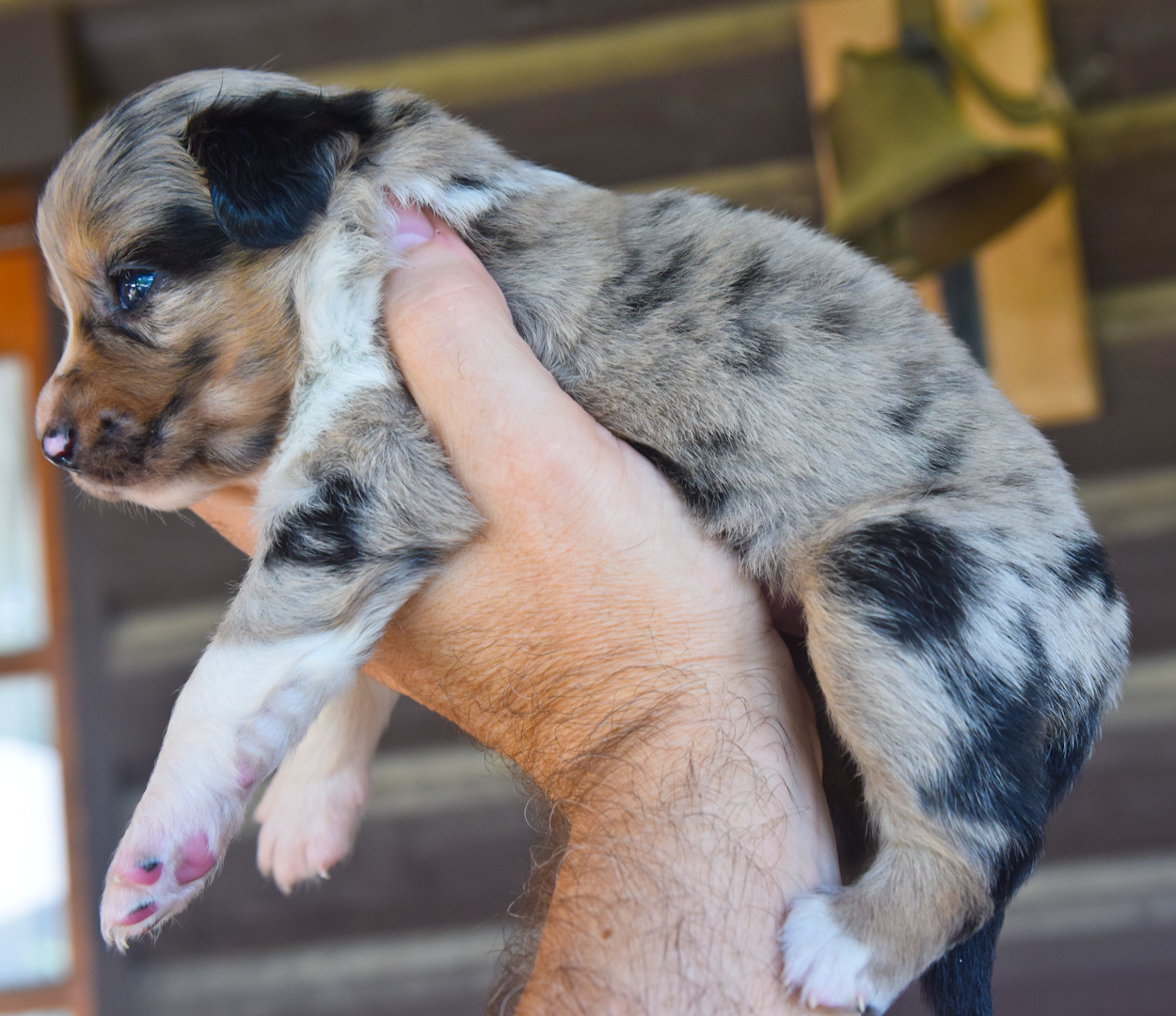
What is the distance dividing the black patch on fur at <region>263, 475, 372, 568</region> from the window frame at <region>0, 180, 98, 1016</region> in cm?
306

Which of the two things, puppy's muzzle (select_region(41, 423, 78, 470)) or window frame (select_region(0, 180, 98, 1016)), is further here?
window frame (select_region(0, 180, 98, 1016))

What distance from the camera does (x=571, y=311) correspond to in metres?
2.00

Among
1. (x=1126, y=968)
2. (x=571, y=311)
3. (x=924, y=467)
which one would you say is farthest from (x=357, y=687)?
(x=1126, y=968)

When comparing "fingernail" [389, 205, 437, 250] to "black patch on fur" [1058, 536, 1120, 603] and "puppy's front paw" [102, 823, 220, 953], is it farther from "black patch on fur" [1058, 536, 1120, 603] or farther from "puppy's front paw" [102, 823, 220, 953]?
"black patch on fur" [1058, 536, 1120, 603]

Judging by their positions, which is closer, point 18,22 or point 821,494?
point 821,494

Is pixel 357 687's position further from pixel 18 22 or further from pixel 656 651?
pixel 18 22

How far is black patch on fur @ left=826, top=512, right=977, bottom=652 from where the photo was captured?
1.72 metres

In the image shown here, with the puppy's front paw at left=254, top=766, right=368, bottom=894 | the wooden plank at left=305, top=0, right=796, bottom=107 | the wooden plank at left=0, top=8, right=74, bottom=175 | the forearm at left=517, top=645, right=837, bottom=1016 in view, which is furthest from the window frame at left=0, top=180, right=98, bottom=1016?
the forearm at left=517, top=645, right=837, bottom=1016

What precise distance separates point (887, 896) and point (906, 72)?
2690 mm

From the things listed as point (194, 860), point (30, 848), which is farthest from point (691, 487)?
point (30, 848)

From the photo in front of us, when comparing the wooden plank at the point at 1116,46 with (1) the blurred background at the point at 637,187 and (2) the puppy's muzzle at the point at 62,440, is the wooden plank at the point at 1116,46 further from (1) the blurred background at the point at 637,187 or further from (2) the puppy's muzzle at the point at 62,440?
(2) the puppy's muzzle at the point at 62,440

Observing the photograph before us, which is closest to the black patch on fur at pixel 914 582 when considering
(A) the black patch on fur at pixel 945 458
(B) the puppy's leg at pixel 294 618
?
(A) the black patch on fur at pixel 945 458

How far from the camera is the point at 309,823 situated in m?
2.37

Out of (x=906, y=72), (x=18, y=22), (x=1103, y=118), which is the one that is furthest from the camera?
(x=18, y=22)
